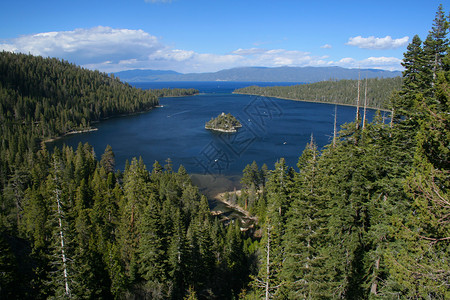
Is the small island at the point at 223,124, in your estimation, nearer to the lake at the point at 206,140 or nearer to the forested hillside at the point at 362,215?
the lake at the point at 206,140

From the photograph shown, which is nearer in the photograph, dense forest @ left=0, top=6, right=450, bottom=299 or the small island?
dense forest @ left=0, top=6, right=450, bottom=299

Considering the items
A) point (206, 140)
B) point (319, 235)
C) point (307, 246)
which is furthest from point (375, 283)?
point (206, 140)

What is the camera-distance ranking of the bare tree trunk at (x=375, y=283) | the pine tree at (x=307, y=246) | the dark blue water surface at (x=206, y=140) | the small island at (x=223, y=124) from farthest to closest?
the small island at (x=223, y=124), the dark blue water surface at (x=206, y=140), the bare tree trunk at (x=375, y=283), the pine tree at (x=307, y=246)

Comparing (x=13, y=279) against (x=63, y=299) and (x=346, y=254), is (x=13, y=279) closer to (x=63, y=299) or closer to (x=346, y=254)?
(x=63, y=299)

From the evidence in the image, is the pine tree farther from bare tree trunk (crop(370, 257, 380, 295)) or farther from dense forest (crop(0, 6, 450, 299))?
bare tree trunk (crop(370, 257, 380, 295))

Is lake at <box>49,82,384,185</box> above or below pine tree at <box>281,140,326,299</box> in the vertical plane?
below

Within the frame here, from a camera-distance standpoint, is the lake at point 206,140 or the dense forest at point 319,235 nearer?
the dense forest at point 319,235

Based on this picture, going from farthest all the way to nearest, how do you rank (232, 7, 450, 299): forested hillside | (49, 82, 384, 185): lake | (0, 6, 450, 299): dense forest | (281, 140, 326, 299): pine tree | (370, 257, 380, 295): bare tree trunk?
1. (49, 82, 384, 185): lake
2. (370, 257, 380, 295): bare tree trunk
3. (281, 140, 326, 299): pine tree
4. (232, 7, 450, 299): forested hillside
5. (0, 6, 450, 299): dense forest

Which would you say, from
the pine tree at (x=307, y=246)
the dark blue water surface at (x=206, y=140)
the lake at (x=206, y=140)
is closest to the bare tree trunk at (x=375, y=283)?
the pine tree at (x=307, y=246)

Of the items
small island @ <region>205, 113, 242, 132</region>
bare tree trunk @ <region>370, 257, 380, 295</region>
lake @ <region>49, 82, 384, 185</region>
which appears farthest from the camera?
small island @ <region>205, 113, 242, 132</region>

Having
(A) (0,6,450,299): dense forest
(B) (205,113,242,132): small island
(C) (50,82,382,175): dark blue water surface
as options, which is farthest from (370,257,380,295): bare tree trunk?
(B) (205,113,242,132): small island

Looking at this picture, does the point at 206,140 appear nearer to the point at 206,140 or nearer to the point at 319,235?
the point at 206,140
